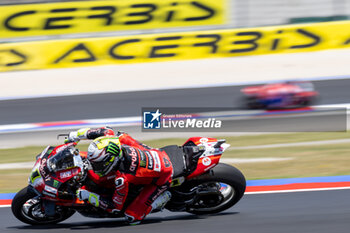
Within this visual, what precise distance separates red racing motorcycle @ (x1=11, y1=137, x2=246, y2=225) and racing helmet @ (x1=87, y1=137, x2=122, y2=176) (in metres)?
0.20

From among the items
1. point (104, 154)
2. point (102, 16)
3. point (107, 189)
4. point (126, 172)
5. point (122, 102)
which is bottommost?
point (107, 189)

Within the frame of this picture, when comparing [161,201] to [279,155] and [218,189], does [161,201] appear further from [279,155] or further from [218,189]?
[279,155]

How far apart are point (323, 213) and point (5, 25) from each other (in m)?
13.2

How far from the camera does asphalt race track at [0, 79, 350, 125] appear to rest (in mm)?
12742

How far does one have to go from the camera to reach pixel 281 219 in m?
6.07

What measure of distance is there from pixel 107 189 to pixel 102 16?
38.8 feet

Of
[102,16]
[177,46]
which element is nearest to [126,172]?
[177,46]

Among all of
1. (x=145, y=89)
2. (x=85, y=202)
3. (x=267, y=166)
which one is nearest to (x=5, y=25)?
(x=145, y=89)

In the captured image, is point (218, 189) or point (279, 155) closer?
point (218, 189)

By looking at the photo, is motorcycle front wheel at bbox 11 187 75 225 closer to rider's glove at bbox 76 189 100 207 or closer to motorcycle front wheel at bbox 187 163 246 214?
rider's glove at bbox 76 189 100 207

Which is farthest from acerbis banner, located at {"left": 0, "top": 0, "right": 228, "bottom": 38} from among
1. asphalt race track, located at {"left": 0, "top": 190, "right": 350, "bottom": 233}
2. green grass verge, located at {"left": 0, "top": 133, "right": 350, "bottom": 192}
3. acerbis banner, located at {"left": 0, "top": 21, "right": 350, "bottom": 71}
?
asphalt race track, located at {"left": 0, "top": 190, "right": 350, "bottom": 233}

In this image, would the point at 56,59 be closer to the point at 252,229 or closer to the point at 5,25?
the point at 5,25

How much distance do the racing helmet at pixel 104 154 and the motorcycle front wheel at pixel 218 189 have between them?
1031 mm

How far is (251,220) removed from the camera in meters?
6.10
